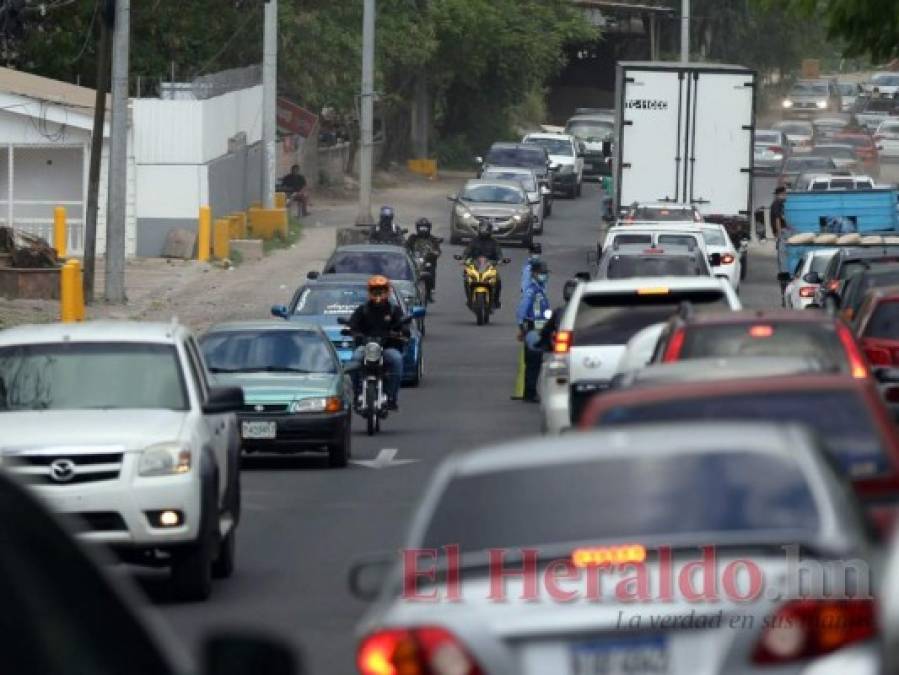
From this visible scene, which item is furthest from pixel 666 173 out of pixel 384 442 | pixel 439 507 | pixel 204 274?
pixel 439 507

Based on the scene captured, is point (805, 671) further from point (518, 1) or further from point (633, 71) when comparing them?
point (518, 1)

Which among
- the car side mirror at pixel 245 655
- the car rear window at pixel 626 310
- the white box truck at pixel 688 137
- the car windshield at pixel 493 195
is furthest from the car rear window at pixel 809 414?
the car windshield at pixel 493 195

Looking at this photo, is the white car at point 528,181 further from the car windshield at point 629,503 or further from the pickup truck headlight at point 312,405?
the car windshield at point 629,503

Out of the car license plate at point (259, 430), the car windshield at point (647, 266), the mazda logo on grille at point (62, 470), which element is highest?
the car windshield at point (647, 266)

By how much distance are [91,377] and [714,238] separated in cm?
2746

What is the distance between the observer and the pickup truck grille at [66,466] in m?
13.6

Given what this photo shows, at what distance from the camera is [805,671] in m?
6.48

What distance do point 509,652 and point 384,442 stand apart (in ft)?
58.1

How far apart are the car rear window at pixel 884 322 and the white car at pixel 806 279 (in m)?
11.5

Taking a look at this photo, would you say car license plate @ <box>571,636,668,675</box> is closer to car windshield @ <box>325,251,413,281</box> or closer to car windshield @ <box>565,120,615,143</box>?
car windshield @ <box>325,251,413,281</box>

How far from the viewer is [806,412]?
10.3m

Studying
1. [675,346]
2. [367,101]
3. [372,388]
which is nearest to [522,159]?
[367,101]

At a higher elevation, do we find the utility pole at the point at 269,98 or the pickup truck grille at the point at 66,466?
the utility pole at the point at 269,98

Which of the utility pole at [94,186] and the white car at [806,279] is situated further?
the utility pole at [94,186]
